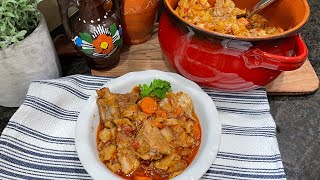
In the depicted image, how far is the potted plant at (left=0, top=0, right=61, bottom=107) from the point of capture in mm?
827

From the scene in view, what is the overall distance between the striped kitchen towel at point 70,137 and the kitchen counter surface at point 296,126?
0.15ft

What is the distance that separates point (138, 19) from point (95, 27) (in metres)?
0.16

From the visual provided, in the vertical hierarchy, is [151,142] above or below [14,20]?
below

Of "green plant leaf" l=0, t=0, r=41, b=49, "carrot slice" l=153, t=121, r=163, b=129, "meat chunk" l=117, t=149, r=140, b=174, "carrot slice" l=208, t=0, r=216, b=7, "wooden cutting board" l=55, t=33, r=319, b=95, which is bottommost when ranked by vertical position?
"wooden cutting board" l=55, t=33, r=319, b=95

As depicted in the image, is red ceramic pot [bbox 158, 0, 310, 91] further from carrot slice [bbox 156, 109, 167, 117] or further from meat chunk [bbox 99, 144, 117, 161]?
meat chunk [bbox 99, 144, 117, 161]

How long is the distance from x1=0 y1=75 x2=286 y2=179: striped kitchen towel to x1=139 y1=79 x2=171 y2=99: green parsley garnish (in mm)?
165

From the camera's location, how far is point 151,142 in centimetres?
77

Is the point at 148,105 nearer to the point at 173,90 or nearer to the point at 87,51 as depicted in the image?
the point at 173,90

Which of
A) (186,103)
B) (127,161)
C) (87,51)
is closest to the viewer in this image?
(127,161)

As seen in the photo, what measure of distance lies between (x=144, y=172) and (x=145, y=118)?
12 centimetres

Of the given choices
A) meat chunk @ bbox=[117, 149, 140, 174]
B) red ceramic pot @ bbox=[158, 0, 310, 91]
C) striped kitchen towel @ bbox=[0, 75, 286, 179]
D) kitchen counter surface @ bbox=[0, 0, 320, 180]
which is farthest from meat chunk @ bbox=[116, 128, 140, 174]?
kitchen counter surface @ bbox=[0, 0, 320, 180]

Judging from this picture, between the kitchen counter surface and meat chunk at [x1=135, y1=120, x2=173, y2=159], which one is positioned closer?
meat chunk at [x1=135, y1=120, x2=173, y2=159]

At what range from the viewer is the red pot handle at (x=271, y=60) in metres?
0.82

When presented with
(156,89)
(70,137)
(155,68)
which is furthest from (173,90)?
(70,137)
